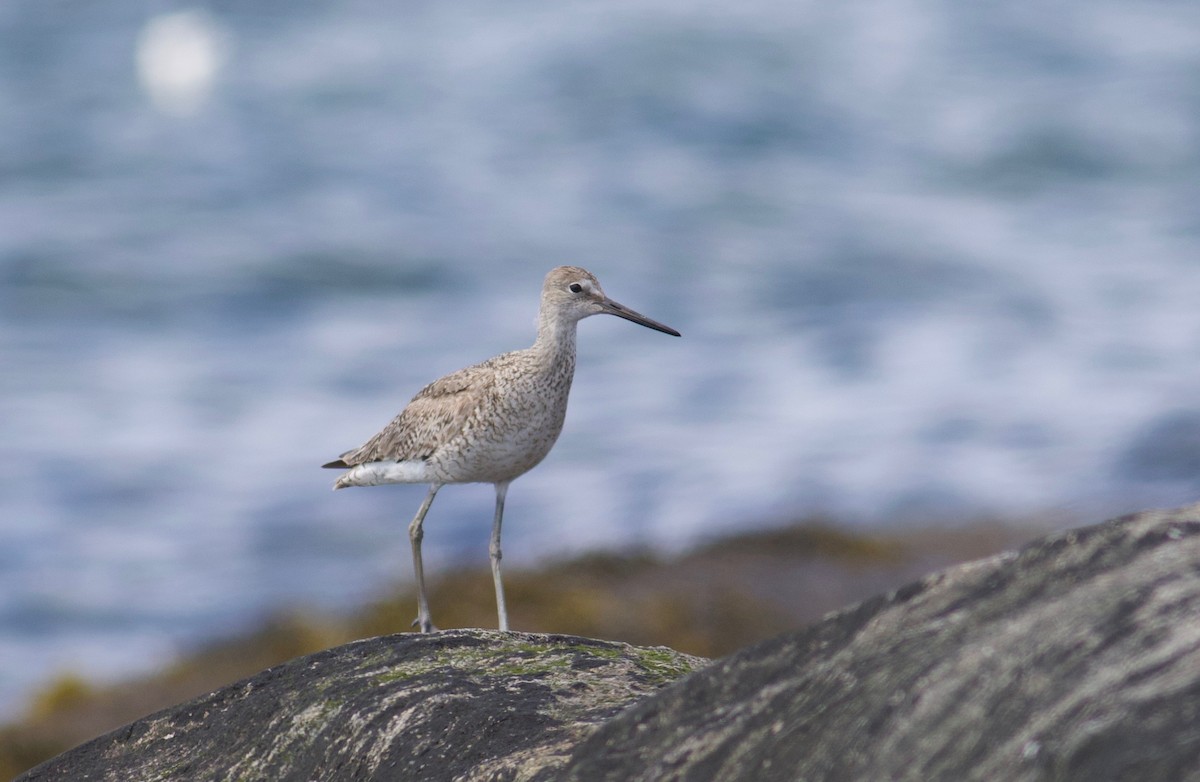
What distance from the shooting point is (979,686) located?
10.4 feet

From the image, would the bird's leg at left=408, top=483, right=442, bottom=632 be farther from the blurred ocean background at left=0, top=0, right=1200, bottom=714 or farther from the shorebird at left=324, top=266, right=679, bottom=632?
the blurred ocean background at left=0, top=0, right=1200, bottom=714

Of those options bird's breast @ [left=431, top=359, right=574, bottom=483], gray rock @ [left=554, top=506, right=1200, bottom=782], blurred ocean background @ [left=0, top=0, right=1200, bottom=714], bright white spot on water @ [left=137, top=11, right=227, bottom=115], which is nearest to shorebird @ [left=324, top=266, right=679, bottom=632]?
bird's breast @ [left=431, top=359, right=574, bottom=483]

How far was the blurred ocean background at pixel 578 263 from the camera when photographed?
50.3ft

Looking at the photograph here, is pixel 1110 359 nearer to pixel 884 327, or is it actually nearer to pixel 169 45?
pixel 884 327

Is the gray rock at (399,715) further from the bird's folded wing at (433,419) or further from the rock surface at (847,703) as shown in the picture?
the bird's folded wing at (433,419)

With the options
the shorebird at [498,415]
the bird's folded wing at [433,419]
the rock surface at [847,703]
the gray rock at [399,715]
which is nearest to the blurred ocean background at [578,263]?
the bird's folded wing at [433,419]

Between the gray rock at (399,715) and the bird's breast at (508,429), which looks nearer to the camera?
the gray rock at (399,715)

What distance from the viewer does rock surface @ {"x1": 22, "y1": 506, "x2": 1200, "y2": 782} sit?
298 centimetres

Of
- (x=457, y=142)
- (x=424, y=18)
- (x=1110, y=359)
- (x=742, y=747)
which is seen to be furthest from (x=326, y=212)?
(x=742, y=747)

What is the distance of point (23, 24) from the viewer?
3350cm

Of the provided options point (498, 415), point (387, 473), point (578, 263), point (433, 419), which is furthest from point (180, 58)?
point (498, 415)

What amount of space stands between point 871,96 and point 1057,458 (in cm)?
1583

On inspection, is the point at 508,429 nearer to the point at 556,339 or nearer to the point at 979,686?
the point at 556,339

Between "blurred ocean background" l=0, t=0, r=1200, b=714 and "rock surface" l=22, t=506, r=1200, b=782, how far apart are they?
9.09 metres
